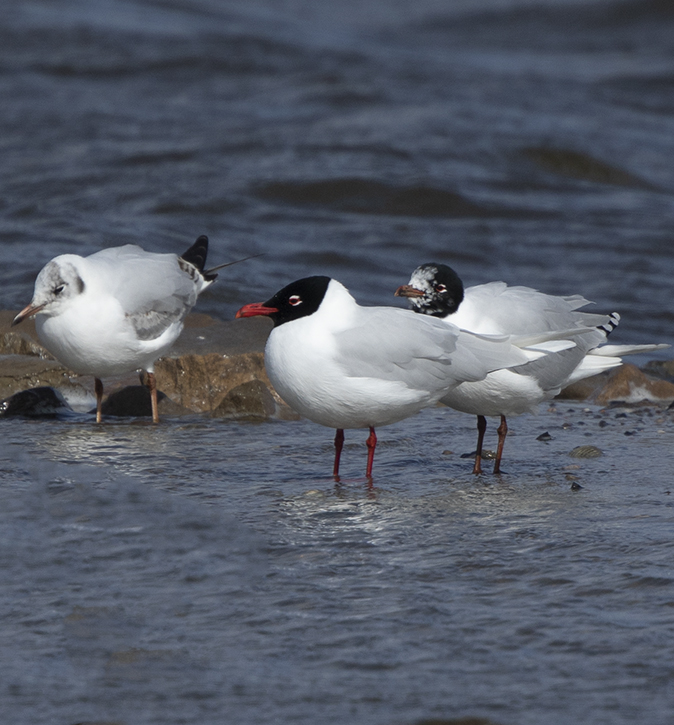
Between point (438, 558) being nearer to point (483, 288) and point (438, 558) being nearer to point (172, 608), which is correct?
point (172, 608)

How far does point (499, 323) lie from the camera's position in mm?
5312

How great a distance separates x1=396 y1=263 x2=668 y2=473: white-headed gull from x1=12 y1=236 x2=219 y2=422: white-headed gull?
5.81 feet

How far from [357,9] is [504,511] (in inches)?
952

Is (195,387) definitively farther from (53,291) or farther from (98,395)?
(53,291)

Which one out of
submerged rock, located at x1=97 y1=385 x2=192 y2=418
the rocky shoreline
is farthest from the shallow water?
submerged rock, located at x1=97 y1=385 x2=192 y2=418

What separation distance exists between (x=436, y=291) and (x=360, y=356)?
→ 781 mm

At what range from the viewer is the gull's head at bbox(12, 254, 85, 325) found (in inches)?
238

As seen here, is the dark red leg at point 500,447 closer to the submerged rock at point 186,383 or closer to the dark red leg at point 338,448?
the dark red leg at point 338,448

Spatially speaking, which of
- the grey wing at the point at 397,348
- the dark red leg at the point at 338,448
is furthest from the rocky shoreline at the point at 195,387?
the grey wing at the point at 397,348

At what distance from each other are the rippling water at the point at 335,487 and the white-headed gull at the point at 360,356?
39cm

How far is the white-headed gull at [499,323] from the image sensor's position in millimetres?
5223

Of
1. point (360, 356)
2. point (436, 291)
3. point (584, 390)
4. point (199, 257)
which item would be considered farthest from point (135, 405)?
point (584, 390)

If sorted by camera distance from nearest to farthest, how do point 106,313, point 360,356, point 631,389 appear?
1. point 360,356
2. point 106,313
3. point 631,389

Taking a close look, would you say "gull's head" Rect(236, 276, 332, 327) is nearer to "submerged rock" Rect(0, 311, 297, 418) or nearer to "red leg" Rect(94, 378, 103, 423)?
"submerged rock" Rect(0, 311, 297, 418)
